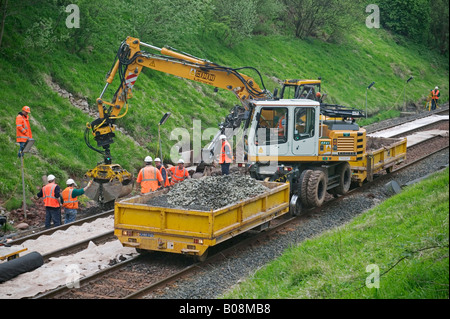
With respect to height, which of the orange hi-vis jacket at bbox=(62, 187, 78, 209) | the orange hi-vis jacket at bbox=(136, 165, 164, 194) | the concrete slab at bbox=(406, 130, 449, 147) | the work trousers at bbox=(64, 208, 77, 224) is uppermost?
the orange hi-vis jacket at bbox=(136, 165, 164, 194)

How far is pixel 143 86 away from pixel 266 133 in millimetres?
10556

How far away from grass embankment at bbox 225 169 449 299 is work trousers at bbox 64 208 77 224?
5.88 meters

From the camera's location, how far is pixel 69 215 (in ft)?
47.4

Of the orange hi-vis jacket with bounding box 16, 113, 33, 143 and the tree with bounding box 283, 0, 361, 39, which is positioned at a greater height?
the tree with bounding box 283, 0, 361, 39

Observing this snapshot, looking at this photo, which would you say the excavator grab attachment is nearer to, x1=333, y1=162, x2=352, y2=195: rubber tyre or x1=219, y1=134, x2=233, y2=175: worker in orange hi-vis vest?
x1=219, y1=134, x2=233, y2=175: worker in orange hi-vis vest

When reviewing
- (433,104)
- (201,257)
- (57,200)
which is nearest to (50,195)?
(57,200)

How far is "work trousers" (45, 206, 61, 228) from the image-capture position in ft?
45.8

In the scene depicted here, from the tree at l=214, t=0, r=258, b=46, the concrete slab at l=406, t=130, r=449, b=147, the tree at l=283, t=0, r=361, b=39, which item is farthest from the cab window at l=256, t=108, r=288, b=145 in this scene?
the tree at l=283, t=0, r=361, b=39

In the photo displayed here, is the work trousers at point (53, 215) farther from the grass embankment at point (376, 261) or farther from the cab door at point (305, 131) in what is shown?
the cab door at point (305, 131)

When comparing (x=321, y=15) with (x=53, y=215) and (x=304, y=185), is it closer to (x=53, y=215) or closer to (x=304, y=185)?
(x=304, y=185)

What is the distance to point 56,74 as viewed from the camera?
2105 cm

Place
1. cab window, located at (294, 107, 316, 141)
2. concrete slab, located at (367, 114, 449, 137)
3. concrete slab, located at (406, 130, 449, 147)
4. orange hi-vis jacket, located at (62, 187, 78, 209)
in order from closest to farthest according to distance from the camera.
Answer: orange hi-vis jacket, located at (62, 187, 78, 209) < cab window, located at (294, 107, 316, 141) < concrete slab, located at (406, 130, 449, 147) < concrete slab, located at (367, 114, 449, 137)

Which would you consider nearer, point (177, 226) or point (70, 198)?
point (177, 226)

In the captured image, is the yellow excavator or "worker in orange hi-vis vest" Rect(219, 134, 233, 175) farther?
"worker in orange hi-vis vest" Rect(219, 134, 233, 175)
